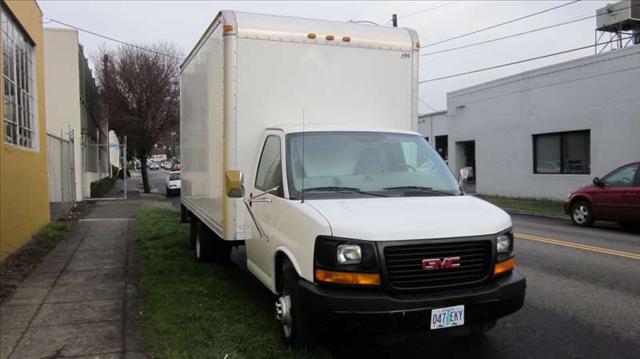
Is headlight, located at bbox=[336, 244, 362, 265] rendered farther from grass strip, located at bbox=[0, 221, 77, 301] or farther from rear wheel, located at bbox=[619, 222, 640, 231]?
rear wheel, located at bbox=[619, 222, 640, 231]

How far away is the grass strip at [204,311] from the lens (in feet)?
15.7

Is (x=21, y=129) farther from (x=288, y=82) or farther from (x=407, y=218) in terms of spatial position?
(x=407, y=218)

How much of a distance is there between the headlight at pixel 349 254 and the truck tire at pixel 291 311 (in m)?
0.53

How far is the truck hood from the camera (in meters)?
4.15

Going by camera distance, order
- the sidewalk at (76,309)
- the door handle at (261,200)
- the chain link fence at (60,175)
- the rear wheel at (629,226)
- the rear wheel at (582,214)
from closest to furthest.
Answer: the sidewalk at (76,309), the door handle at (261,200), the rear wheel at (629,226), the rear wheel at (582,214), the chain link fence at (60,175)

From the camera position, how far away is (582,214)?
14.6m

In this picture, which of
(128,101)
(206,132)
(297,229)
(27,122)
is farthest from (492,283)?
Result: (128,101)

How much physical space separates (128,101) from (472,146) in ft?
61.0

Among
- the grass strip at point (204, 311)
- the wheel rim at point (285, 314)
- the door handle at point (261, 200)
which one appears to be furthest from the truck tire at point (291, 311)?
the door handle at point (261, 200)

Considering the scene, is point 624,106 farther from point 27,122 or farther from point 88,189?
point 88,189

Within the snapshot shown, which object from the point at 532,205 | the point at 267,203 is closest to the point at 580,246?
the point at 267,203

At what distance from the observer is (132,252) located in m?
9.89

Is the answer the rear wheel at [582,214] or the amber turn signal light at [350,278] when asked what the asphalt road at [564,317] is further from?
the rear wheel at [582,214]

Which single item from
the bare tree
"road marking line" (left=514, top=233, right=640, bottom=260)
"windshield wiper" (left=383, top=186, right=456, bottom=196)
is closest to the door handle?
"windshield wiper" (left=383, top=186, right=456, bottom=196)
